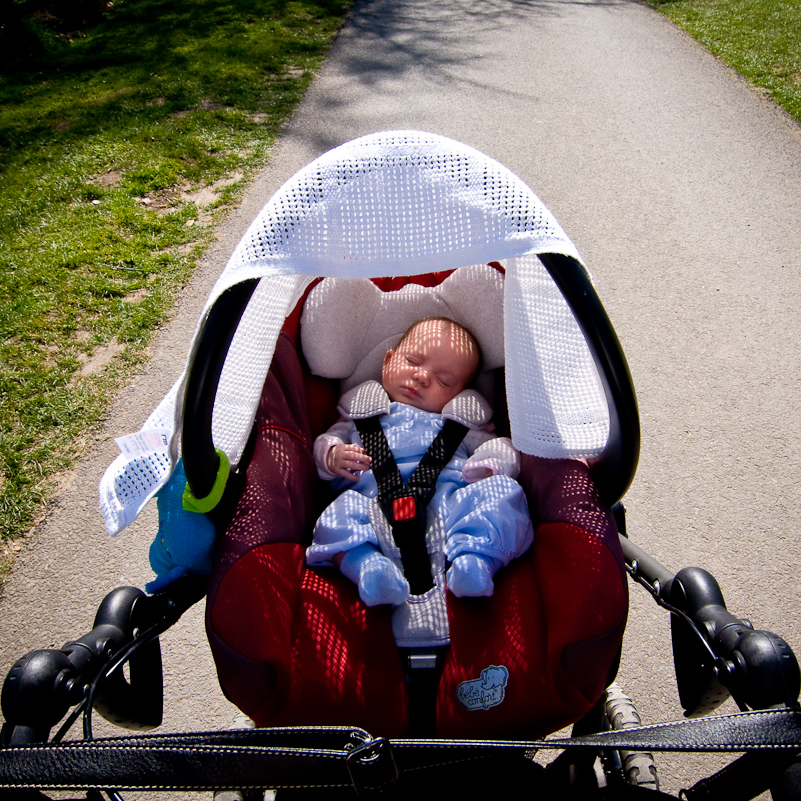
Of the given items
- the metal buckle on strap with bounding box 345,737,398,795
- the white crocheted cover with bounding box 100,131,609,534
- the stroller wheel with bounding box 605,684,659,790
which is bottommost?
the stroller wheel with bounding box 605,684,659,790

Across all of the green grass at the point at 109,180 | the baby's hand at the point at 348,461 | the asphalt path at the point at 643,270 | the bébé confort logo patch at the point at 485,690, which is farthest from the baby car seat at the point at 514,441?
the green grass at the point at 109,180

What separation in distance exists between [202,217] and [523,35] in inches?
194

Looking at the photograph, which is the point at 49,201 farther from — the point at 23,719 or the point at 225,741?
the point at 225,741

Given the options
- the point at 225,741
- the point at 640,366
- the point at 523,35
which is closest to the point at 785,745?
the point at 225,741

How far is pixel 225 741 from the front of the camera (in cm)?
86

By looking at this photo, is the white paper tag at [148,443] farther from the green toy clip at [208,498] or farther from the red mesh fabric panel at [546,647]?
the red mesh fabric panel at [546,647]

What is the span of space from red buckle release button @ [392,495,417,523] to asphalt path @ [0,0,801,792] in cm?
83

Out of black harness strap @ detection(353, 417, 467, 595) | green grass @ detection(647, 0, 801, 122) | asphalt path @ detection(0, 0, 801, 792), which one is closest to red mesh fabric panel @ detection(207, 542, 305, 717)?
black harness strap @ detection(353, 417, 467, 595)

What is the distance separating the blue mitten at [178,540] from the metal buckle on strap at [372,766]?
656 mm

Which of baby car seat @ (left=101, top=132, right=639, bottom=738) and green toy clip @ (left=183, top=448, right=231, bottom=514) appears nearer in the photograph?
baby car seat @ (left=101, top=132, right=639, bottom=738)

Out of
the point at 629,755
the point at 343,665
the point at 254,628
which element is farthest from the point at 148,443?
the point at 629,755

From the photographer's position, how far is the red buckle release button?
1.62 m

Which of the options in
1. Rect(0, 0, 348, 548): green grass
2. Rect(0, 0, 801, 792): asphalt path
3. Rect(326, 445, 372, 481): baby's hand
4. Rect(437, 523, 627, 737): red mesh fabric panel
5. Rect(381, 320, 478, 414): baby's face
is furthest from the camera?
Rect(0, 0, 348, 548): green grass

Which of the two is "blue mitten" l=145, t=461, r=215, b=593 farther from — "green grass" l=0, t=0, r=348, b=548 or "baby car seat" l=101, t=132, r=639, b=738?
"green grass" l=0, t=0, r=348, b=548
